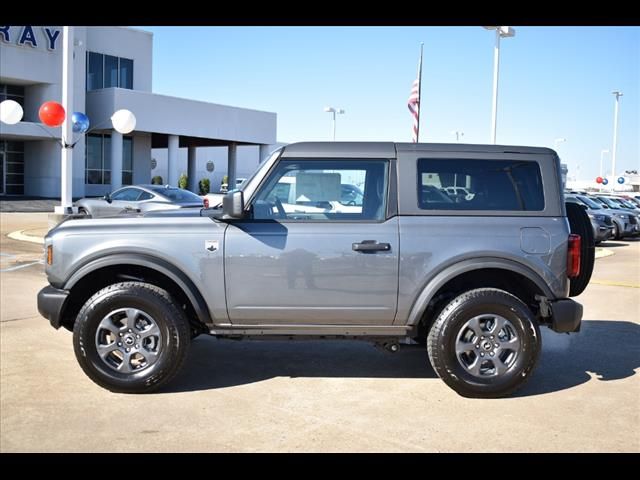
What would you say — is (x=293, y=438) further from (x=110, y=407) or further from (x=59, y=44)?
(x=59, y=44)

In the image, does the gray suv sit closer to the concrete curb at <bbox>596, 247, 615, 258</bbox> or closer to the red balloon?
the concrete curb at <bbox>596, 247, 615, 258</bbox>

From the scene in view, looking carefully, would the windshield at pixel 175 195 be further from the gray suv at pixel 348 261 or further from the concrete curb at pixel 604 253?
the gray suv at pixel 348 261

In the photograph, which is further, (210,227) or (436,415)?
(210,227)

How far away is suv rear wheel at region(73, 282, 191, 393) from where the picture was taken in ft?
17.0

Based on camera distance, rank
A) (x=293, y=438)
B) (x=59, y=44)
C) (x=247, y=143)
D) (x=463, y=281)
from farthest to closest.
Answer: (x=247, y=143)
(x=59, y=44)
(x=463, y=281)
(x=293, y=438)

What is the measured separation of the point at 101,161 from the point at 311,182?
34.9 metres

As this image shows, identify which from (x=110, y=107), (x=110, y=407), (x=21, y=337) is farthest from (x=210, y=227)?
(x=110, y=107)

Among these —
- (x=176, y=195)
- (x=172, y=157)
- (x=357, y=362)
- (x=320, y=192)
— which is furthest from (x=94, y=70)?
(x=320, y=192)

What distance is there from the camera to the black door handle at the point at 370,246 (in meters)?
5.21

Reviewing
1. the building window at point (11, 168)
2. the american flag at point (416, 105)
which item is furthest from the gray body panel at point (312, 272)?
the building window at point (11, 168)

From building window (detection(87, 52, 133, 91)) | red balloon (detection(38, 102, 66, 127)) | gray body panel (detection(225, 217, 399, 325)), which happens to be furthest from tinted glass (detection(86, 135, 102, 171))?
gray body panel (detection(225, 217, 399, 325))

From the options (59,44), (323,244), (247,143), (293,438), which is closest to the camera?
(293,438)

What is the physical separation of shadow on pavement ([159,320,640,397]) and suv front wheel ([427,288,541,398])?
0.29m
